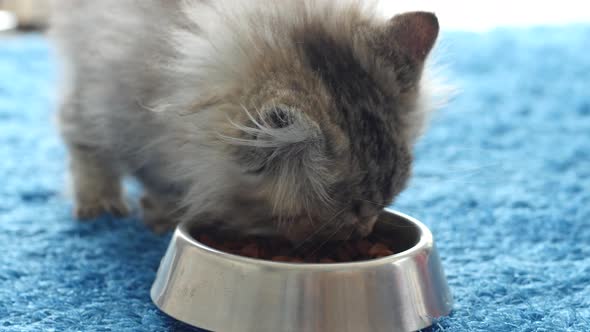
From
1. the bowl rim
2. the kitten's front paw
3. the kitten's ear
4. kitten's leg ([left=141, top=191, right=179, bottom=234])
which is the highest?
the kitten's ear

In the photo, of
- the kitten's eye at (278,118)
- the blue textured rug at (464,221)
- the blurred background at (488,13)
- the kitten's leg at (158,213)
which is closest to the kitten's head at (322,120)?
the kitten's eye at (278,118)

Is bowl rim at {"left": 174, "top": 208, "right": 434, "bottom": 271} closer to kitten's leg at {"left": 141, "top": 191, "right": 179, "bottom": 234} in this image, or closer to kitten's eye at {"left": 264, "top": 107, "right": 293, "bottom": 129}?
kitten's eye at {"left": 264, "top": 107, "right": 293, "bottom": 129}

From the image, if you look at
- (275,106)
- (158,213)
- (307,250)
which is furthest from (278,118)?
(158,213)

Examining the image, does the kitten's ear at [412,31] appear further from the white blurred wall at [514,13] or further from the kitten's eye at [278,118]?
the white blurred wall at [514,13]

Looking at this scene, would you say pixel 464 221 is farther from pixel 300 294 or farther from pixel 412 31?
pixel 300 294

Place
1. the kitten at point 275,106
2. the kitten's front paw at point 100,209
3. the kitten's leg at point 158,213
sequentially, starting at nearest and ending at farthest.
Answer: the kitten at point 275,106
the kitten's leg at point 158,213
the kitten's front paw at point 100,209

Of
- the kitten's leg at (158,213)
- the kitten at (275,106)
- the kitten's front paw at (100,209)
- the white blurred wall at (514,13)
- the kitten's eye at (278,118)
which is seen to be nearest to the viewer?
the kitten's eye at (278,118)

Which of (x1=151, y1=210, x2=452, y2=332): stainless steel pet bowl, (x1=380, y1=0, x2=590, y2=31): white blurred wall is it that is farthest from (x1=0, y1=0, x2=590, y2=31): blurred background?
(x1=151, y1=210, x2=452, y2=332): stainless steel pet bowl

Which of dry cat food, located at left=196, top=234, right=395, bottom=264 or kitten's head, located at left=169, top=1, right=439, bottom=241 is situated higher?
kitten's head, located at left=169, top=1, right=439, bottom=241

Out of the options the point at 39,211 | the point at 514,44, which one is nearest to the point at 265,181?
the point at 39,211
